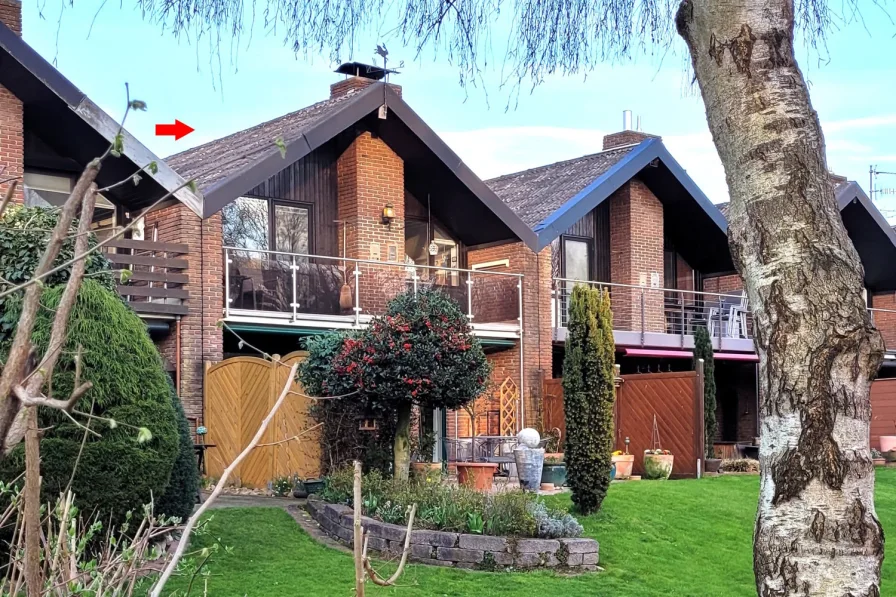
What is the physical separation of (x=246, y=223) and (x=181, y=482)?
10.6 m

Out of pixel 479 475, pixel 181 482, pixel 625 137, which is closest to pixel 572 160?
pixel 625 137

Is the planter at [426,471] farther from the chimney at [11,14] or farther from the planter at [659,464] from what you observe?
the chimney at [11,14]

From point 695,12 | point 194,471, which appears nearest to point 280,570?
point 194,471

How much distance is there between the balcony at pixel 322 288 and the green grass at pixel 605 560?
566 centimetres

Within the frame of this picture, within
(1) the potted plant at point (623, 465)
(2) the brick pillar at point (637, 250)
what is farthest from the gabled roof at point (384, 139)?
(1) the potted plant at point (623, 465)

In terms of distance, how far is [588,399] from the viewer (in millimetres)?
13758

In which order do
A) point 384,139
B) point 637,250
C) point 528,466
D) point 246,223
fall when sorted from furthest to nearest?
point 637,250 → point 384,139 → point 246,223 → point 528,466

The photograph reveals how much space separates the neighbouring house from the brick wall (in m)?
0.16

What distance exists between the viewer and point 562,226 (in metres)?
22.8

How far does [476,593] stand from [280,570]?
181 centimetres

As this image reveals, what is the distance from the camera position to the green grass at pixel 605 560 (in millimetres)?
9945

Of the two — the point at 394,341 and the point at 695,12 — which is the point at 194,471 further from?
the point at 695,12

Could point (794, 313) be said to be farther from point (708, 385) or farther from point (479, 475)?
point (708, 385)

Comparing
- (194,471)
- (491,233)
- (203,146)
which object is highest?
(203,146)
